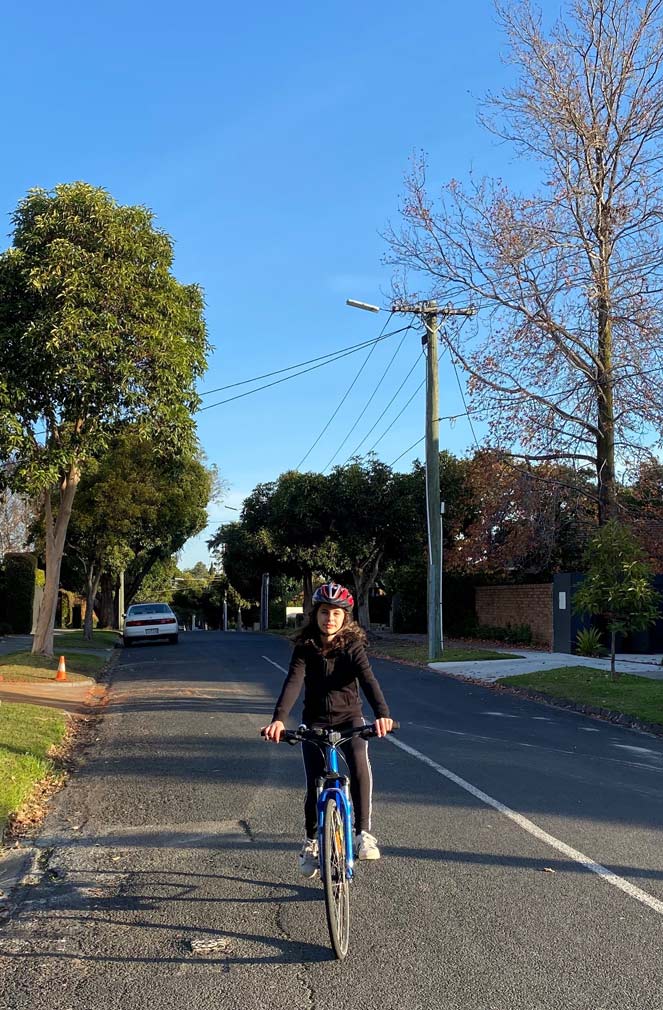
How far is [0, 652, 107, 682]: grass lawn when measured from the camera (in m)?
18.3

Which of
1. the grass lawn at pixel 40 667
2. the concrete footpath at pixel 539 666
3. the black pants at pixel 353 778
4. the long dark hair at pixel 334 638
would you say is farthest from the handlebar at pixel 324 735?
the concrete footpath at pixel 539 666

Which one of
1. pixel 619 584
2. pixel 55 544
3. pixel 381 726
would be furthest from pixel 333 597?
pixel 55 544

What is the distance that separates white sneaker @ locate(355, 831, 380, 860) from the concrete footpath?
13.8 meters

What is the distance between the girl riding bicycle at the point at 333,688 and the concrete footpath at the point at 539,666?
14.1m

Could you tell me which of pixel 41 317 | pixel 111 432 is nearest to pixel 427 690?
pixel 111 432

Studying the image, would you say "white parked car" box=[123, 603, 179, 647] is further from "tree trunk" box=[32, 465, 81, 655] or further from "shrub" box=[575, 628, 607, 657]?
"shrub" box=[575, 628, 607, 657]

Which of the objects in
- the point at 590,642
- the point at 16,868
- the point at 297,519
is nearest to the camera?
the point at 16,868

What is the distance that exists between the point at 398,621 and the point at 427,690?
84.0 feet

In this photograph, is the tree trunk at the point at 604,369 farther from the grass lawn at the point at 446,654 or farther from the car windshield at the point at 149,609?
the car windshield at the point at 149,609

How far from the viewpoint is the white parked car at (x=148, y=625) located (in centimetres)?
3166

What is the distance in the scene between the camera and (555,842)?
6645 mm

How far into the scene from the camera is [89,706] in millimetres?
15344

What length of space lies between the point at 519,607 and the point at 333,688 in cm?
2685

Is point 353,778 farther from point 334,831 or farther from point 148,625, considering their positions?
point 148,625
